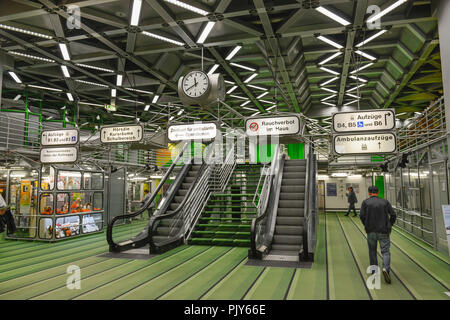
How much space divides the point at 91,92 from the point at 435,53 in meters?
12.0

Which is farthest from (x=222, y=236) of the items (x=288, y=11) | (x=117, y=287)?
(x=288, y=11)

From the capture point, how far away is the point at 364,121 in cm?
639

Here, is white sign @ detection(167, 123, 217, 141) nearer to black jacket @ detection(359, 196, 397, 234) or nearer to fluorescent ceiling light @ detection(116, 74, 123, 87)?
black jacket @ detection(359, 196, 397, 234)

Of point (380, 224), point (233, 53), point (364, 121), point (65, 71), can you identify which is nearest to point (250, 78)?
point (233, 53)

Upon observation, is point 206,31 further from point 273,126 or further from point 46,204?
point 46,204

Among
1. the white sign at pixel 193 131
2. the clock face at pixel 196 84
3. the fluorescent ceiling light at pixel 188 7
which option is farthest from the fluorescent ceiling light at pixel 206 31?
the white sign at pixel 193 131

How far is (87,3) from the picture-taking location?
20.9 ft

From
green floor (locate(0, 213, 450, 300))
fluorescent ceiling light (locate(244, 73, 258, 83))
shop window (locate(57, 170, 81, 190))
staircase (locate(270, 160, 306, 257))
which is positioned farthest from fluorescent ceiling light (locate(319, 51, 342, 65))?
shop window (locate(57, 170, 81, 190))

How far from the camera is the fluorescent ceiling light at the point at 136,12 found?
6.37m

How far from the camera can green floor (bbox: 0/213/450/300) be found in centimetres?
488

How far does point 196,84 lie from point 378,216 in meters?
4.80

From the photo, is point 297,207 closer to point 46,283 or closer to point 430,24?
point 430,24

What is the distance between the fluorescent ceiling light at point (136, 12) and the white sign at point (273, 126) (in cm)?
340

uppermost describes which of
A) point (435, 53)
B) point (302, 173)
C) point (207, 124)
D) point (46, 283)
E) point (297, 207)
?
point (435, 53)
